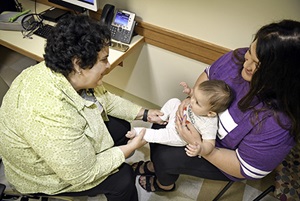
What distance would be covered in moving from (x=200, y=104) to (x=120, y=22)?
2.75 ft

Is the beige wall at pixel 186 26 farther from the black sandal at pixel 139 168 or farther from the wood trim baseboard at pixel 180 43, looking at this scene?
the black sandal at pixel 139 168

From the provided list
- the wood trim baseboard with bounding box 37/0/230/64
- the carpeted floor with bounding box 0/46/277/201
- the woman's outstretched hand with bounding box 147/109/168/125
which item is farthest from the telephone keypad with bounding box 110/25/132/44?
the carpeted floor with bounding box 0/46/277/201

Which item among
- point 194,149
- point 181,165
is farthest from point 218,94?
point 181,165

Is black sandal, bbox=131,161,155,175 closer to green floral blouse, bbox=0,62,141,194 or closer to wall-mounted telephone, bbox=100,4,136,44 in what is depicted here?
green floral blouse, bbox=0,62,141,194

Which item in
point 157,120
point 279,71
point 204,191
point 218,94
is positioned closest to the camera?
point 279,71

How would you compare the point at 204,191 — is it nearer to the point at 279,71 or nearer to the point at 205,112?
the point at 205,112

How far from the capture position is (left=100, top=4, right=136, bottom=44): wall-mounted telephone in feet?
5.36

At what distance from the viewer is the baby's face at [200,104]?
3.77 feet

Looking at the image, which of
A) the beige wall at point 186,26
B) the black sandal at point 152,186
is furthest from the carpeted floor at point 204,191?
the beige wall at point 186,26

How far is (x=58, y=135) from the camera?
0.95 metres

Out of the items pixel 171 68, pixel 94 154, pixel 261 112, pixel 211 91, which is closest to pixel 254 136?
pixel 261 112

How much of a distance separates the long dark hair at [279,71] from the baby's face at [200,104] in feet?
0.63

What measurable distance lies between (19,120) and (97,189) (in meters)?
0.50

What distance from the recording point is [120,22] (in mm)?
1673
